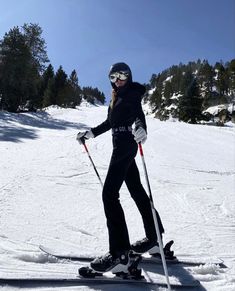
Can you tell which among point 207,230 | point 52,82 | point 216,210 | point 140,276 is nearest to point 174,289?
point 140,276

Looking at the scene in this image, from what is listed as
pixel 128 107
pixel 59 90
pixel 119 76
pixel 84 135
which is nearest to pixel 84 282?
pixel 128 107

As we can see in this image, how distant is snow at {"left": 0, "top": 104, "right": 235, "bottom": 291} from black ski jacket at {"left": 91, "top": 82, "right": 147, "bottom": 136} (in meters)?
1.66

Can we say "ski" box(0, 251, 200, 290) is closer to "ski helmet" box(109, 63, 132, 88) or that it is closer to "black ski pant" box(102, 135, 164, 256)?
"black ski pant" box(102, 135, 164, 256)

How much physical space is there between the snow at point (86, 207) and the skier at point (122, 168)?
1.21ft

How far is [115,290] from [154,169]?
27.0 ft

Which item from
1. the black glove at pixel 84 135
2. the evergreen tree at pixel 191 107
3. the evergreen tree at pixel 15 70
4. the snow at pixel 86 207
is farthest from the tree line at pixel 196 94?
the black glove at pixel 84 135

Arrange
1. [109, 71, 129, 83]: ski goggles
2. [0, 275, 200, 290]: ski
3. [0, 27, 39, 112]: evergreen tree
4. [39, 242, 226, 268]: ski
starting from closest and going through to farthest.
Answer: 1. [0, 275, 200, 290]: ski
2. [109, 71, 129, 83]: ski goggles
3. [39, 242, 226, 268]: ski
4. [0, 27, 39, 112]: evergreen tree

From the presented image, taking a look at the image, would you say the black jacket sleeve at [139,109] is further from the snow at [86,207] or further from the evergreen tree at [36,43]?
the evergreen tree at [36,43]

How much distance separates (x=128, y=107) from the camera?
4102mm

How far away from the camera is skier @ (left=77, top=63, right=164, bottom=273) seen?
3.93 meters

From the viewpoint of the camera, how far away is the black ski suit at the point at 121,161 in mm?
3959

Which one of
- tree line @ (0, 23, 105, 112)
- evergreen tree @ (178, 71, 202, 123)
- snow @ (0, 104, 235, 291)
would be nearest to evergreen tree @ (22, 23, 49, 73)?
tree line @ (0, 23, 105, 112)

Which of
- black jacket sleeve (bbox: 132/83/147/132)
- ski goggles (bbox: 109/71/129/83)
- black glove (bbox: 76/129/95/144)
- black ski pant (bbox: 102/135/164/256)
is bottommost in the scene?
black ski pant (bbox: 102/135/164/256)

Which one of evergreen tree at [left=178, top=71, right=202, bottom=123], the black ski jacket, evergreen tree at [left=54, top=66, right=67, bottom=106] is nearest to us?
the black ski jacket
